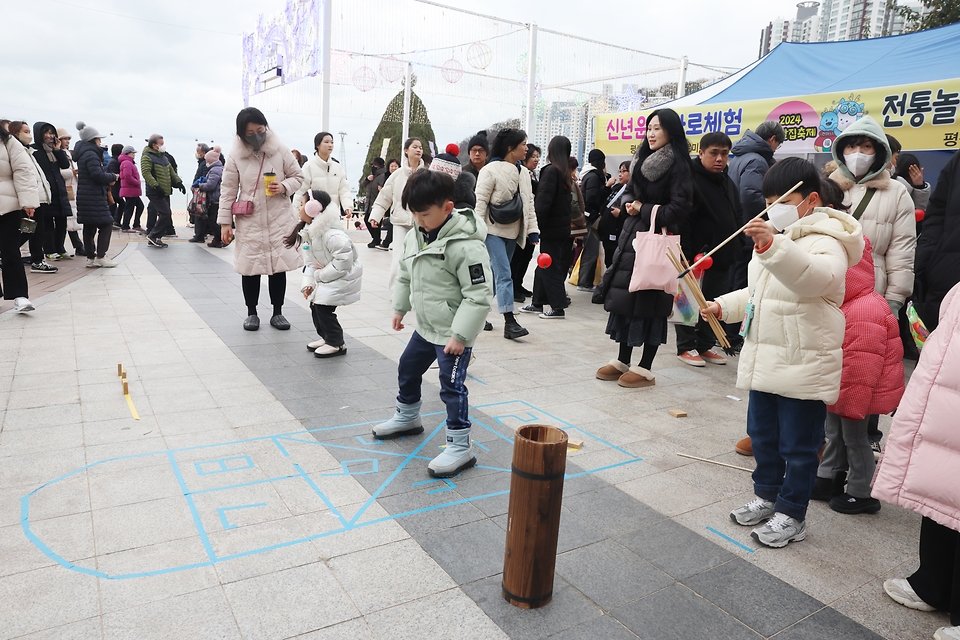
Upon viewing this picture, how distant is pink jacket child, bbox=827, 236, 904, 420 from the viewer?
10.1 feet

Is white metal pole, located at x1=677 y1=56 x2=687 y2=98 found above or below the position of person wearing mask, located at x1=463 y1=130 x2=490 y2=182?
above

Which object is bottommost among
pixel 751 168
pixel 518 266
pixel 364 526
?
pixel 364 526

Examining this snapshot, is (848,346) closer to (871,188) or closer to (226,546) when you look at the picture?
(871,188)

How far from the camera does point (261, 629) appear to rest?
2.19 metres

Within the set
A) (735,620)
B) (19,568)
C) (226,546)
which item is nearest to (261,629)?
(226,546)

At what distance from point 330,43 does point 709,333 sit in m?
9.53

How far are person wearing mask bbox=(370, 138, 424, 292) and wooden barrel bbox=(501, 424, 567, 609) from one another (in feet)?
15.2

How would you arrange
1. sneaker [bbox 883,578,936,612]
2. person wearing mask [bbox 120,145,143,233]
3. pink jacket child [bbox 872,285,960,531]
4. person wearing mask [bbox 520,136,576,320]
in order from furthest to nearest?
person wearing mask [bbox 120,145,143,233]
person wearing mask [bbox 520,136,576,320]
sneaker [bbox 883,578,936,612]
pink jacket child [bbox 872,285,960,531]

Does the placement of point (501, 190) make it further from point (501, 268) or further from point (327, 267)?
point (327, 267)

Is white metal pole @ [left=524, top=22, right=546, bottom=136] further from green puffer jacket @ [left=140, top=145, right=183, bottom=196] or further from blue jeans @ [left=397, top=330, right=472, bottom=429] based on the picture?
blue jeans @ [left=397, top=330, right=472, bottom=429]

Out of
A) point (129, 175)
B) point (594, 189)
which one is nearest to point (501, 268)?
point (594, 189)

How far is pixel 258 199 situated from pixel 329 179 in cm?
128

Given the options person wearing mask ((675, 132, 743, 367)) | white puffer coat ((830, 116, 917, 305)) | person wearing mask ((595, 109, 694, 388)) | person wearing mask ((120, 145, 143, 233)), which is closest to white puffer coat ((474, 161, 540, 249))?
person wearing mask ((595, 109, 694, 388))

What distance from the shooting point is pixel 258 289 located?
21.3 ft
